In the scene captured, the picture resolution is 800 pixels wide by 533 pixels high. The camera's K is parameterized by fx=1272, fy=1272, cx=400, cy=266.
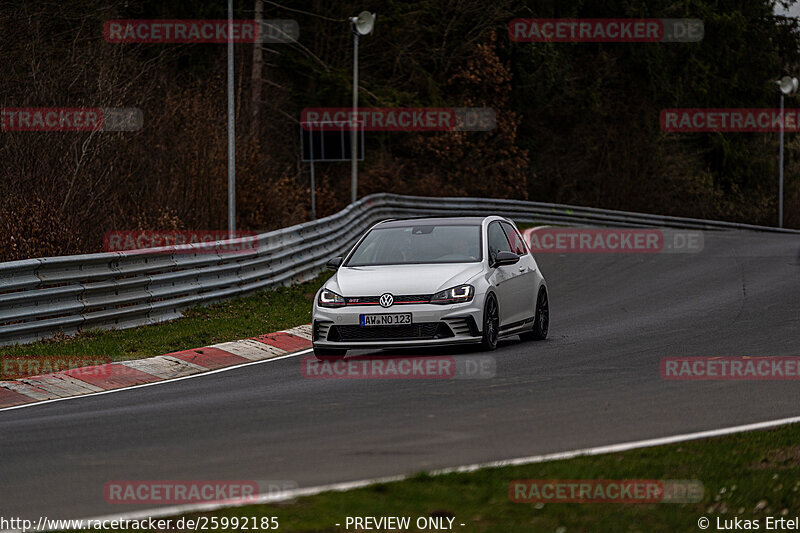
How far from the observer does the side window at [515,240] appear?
16031mm

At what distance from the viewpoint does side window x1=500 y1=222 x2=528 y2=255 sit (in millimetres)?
16031

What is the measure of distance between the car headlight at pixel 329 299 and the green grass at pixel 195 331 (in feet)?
6.52

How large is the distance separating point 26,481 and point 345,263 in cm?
767

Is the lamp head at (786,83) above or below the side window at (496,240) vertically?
above

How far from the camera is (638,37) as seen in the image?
62531mm
